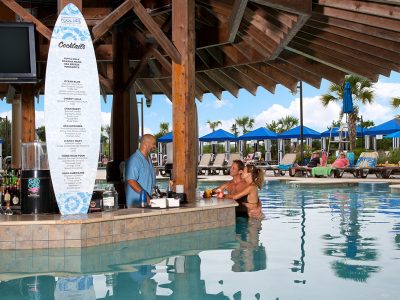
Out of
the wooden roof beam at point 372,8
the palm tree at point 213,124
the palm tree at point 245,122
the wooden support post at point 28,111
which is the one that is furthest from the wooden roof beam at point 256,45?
the palm tree at point 213,124

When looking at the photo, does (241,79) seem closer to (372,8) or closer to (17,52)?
(372,8)

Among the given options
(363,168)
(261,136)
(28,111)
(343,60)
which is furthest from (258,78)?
(261,136)

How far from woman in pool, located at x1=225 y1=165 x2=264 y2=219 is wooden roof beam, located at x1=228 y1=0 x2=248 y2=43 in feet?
6.78

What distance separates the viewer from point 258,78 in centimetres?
1221

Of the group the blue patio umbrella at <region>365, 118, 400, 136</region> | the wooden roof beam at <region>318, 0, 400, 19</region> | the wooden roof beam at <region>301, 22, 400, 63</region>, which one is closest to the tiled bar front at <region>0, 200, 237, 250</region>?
the wooden roof beam at <region>318, 0, 400, 19</region>

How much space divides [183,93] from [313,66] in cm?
432

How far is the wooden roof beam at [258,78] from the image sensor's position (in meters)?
11.7

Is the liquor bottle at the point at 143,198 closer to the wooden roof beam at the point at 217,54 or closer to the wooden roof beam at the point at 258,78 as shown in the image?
the wooden roof beam at the point at 217,54

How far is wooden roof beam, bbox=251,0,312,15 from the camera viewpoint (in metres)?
7.14

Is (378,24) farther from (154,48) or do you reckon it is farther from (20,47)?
(20,47)

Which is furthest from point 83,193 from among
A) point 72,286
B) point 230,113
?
point 230,113

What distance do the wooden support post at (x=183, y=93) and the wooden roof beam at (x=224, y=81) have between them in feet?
15.4

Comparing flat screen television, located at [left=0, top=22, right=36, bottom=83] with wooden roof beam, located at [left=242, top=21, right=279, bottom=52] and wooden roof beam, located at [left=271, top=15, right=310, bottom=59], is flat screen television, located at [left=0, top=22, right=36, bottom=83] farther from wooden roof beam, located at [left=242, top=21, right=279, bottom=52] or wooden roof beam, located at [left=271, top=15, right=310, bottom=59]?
wooden roof beam, located at [left=242, top=21, right=279, bottom=52]

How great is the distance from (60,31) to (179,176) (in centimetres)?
233
